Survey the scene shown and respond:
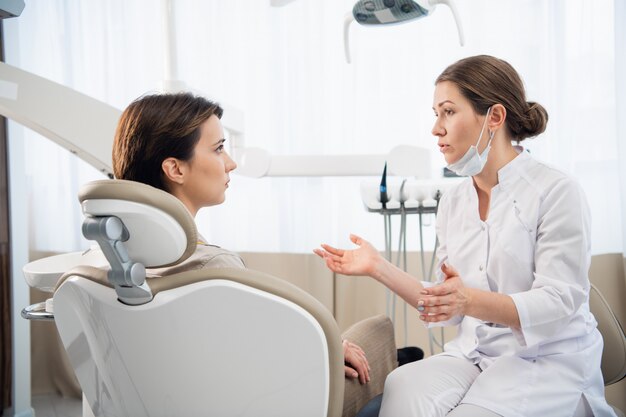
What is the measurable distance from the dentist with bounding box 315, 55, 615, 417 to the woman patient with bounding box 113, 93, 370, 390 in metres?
0.21

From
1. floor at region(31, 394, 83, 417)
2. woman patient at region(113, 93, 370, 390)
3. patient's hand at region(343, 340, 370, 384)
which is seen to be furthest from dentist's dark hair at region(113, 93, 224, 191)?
floor at region(31, 394, 83, 417)

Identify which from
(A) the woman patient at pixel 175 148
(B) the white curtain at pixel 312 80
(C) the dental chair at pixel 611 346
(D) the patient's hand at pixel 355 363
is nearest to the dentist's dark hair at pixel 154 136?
(A) the woman patient at pixel 175 148

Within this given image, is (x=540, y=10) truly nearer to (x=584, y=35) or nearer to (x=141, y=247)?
(x=584, y=35)

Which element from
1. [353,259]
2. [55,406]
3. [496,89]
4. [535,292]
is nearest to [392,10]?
[496,89]

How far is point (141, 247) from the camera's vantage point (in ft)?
2.93

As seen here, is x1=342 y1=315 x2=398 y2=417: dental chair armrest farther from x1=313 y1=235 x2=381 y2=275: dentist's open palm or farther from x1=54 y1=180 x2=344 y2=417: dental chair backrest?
x1=54 y1=180 x2=344 y2=417: dental chair backrest

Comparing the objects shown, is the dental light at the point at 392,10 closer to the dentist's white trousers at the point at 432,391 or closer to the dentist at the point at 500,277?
the dentist at the point at 500,277

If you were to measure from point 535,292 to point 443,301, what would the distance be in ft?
0.70

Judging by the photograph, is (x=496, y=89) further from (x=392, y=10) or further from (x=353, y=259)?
(x=353, y=259)

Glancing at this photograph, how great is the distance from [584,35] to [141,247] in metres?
2.13

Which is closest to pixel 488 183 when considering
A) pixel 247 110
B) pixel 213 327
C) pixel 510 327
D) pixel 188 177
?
pixel 510 327

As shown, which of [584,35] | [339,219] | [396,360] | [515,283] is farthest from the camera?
[339,219]

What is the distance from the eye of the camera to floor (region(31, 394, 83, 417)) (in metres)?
2.75

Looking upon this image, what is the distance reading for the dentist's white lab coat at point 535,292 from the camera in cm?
122
